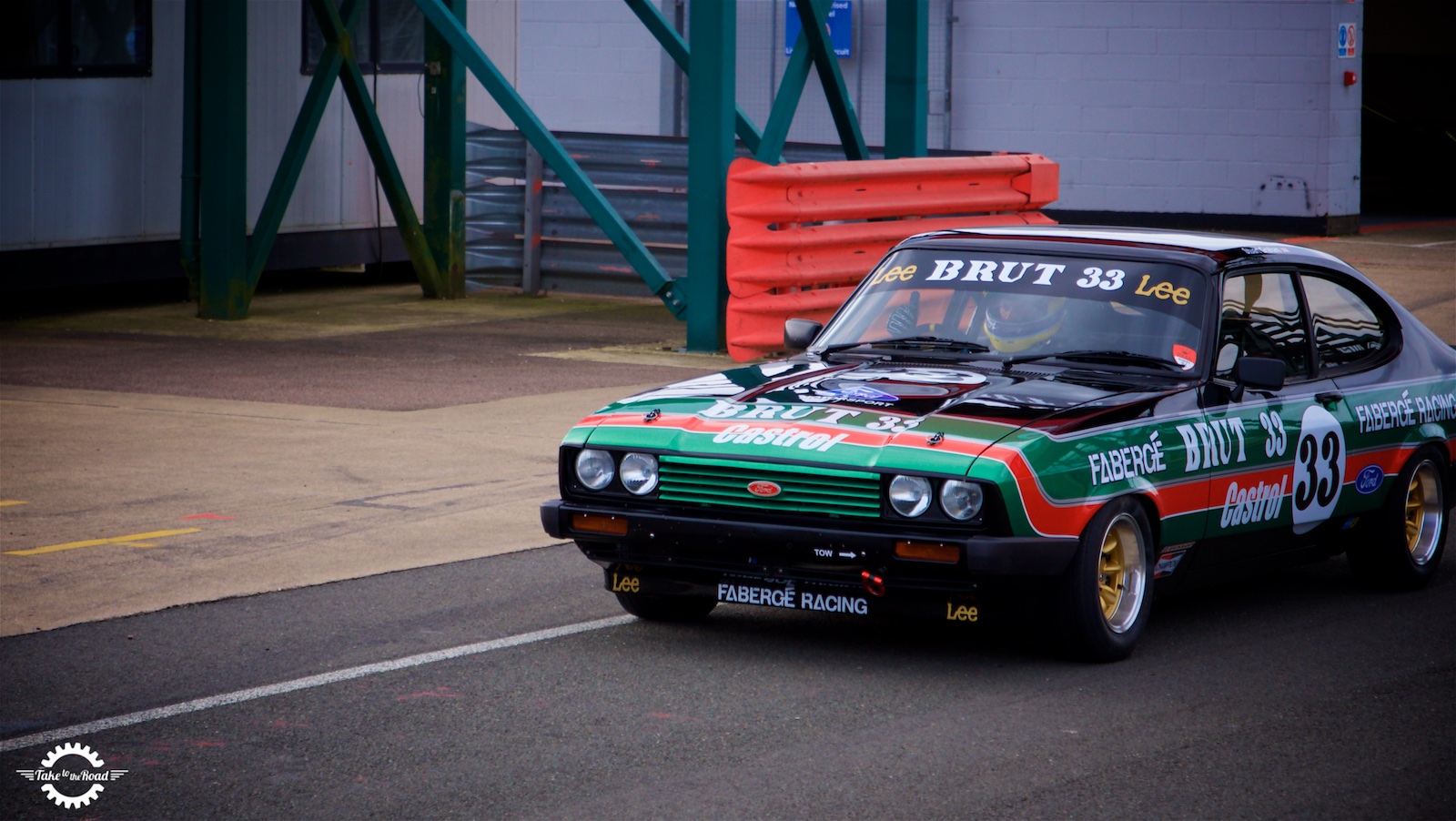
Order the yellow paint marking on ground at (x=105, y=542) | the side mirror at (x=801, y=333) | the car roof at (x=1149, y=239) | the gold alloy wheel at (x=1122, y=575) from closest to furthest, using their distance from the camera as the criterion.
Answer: the gold alloy wheel at (x=1122, y=575), the car roof at (x=1149, y=239), the side mirror at (x=801, y=333), the yellow paint marking on ground at (x=105, y=542)

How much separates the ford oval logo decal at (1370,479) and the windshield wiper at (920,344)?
164cm

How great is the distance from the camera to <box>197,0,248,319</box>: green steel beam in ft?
54.5

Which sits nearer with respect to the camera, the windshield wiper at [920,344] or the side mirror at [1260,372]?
the side mirror at [1260,372]

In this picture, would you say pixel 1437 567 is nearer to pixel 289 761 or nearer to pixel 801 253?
pixel 289 761

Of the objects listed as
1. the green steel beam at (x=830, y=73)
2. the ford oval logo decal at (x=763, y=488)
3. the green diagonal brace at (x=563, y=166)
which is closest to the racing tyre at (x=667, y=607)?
the ford oval logo decal at (x=763, y=488)

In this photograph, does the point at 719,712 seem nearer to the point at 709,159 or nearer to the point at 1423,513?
the point at 1423,513

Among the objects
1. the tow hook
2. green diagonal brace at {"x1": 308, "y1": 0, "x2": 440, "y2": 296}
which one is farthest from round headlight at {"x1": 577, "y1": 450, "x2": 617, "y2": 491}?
green diagonal brace at {"x1": 308, "y1": 0, "x2": 440, "y2": 296}

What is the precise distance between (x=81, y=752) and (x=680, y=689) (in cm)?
179

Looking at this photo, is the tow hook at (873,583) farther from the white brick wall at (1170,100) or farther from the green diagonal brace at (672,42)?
the white brick wall at (1170,100)

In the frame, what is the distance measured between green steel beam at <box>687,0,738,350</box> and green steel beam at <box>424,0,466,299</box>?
483cm

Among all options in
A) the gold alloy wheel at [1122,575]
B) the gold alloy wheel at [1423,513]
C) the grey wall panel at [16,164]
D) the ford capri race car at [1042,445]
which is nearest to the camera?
the ford capri race car at [1042,445]

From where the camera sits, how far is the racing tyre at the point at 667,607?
6754 millimetres

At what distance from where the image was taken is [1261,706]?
5.84m

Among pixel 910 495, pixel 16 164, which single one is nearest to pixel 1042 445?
pixel 910 495
